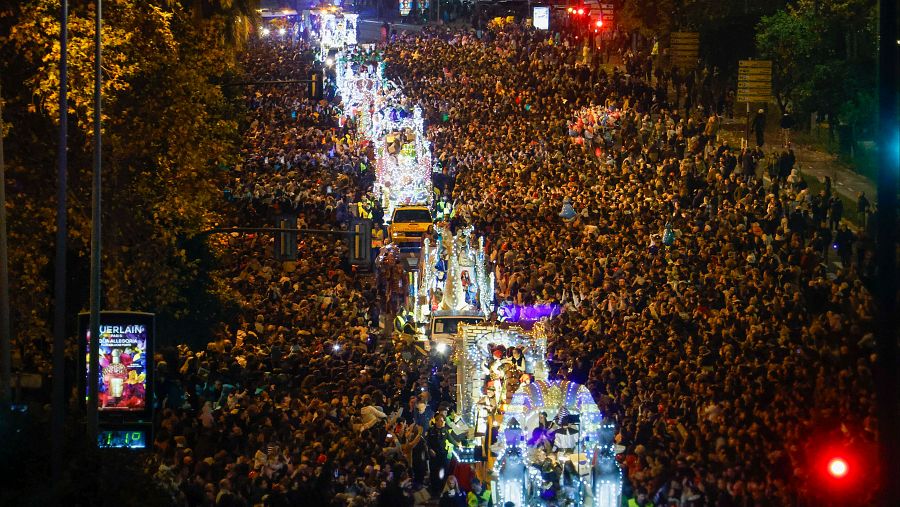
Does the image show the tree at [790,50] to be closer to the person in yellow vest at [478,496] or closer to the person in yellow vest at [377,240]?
the person in yellow vest at [377,240]

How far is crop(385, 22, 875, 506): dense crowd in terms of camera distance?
70.2ft

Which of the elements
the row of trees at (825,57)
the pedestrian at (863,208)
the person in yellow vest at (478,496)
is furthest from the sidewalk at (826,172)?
the person in yellow vest at (478,496)

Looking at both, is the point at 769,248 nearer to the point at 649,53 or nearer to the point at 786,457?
the point at 786,457

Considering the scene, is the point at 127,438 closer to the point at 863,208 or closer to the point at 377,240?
the point at 863,208

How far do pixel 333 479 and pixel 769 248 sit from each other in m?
12.5

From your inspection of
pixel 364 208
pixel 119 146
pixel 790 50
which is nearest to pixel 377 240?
pixel 364 208

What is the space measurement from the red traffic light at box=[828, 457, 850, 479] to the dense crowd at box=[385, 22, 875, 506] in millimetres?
1322

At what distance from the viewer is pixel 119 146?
26.7 meters

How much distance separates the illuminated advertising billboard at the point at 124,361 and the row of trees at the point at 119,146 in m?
3.66

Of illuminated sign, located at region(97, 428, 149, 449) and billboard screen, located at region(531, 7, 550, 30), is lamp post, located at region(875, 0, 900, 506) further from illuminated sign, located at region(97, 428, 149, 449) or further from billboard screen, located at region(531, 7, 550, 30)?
billboard screen, located at region(531, 7, 550, 30)

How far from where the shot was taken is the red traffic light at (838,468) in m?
18.2

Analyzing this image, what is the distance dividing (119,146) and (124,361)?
6197 mm

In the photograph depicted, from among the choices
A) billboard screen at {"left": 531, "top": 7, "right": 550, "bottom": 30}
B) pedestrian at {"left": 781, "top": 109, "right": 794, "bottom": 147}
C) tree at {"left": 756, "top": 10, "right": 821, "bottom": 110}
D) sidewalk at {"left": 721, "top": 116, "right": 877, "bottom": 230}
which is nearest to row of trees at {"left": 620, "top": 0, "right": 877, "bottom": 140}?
tree at {"left": 756, "top": 10, "right": 821, "bottom": 110}

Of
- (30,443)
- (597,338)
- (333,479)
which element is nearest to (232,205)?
(597,338)
